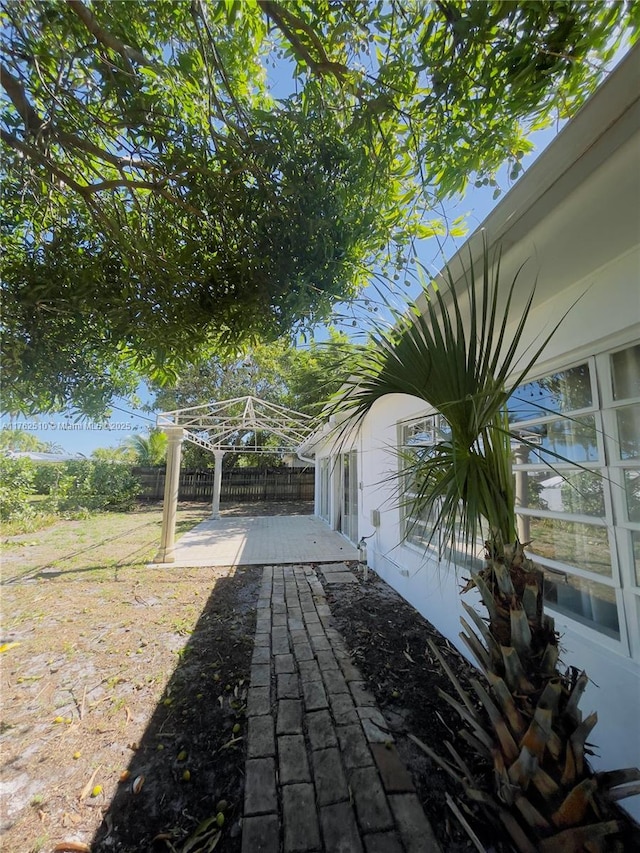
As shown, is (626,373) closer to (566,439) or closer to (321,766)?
(566,439)

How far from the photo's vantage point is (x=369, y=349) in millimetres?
1950

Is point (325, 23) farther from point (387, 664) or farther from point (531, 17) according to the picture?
point (387, 664)

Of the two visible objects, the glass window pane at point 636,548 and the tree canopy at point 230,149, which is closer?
the tree canopy at point 230,149

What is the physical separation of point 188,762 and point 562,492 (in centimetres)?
329

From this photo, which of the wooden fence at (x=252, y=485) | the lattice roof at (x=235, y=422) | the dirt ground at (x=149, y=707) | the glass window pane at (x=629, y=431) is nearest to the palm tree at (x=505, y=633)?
the dirt ground at (x=149, y=707)

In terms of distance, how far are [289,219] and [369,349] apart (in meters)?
1.23

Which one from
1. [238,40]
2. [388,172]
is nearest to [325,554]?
[388,172]

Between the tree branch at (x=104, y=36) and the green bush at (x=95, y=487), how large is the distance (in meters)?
15.1

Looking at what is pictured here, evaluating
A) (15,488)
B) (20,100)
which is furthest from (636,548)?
(15,488)

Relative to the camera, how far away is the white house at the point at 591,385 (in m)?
1.48

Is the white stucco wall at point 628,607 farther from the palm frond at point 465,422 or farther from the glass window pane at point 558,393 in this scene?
the palm frond at point 465,422

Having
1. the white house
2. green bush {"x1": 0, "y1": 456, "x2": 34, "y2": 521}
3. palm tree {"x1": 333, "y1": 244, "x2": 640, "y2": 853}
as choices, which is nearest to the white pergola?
the white house

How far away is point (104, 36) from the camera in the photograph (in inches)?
74.6

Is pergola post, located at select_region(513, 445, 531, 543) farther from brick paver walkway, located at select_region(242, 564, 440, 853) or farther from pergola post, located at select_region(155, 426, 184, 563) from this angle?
pergola post, located at select_region(155, 426, 184, 563)
